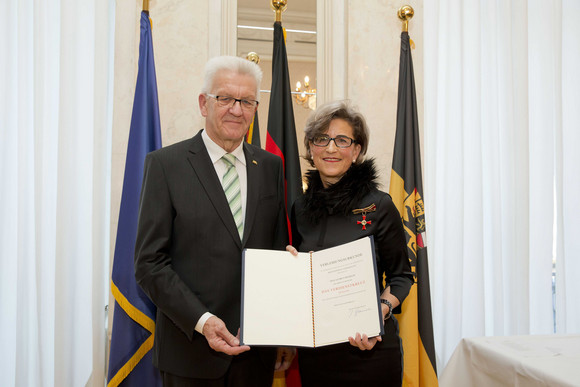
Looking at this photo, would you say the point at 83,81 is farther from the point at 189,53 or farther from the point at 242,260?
the point at 242,260

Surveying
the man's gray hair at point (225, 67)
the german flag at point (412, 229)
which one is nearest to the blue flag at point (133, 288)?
the man's gray hair at point (225, 67)

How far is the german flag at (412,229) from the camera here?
255cm

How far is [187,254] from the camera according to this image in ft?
5.15

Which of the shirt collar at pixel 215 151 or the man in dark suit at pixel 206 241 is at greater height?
the shirt collar at pixel 215 151

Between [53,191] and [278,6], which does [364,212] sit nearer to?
[278,6]

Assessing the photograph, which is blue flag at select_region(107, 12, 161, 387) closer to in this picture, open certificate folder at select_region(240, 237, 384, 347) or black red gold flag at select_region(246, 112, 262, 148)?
black red gold flag at select_region(246, 112, 262, 148)

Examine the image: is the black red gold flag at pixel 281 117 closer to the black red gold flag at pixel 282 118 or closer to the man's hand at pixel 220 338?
the black red gold flag at pixel 282 118

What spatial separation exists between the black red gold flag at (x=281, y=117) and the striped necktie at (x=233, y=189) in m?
0.94

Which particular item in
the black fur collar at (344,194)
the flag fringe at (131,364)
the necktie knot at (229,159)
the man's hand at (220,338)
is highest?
the necktie knot at (229,159)

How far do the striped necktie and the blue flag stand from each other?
0.92 meters

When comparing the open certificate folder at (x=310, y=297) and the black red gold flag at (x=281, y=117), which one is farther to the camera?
the black red gold flag at (x=281, y=117)

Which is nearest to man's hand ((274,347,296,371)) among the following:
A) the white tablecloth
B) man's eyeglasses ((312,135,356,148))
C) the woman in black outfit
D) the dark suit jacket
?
the woman in black outfit

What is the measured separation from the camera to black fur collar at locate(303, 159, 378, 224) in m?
1.81

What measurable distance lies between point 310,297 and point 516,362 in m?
0.88
